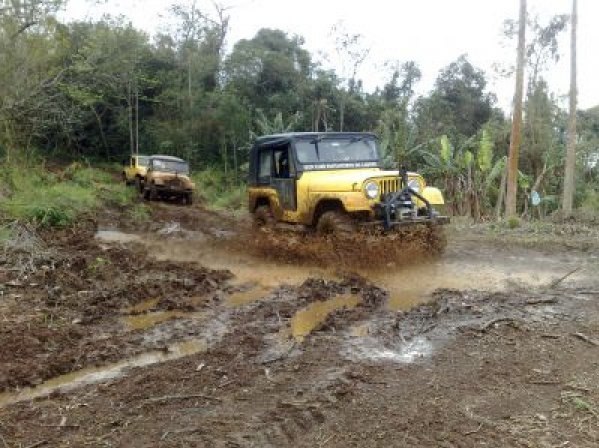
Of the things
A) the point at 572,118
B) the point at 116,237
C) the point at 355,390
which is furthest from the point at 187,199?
the point at 355,390

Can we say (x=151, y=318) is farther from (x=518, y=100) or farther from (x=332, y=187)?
(x=518, y=100)

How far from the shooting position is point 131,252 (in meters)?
9.52

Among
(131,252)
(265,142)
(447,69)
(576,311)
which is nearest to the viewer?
(576,311)

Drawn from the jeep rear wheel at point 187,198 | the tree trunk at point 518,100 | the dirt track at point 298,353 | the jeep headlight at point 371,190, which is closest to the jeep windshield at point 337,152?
the jeep headlight at point 371,190

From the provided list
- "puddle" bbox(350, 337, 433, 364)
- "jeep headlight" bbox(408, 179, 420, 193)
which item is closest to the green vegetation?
"jeep headlight" bbox(408, 179, 420, 193)

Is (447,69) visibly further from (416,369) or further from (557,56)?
(416,369)

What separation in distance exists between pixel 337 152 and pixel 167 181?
1063cm

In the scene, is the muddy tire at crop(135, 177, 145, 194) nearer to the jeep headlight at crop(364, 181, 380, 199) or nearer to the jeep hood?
the jeep hood

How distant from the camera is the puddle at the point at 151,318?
5492mm

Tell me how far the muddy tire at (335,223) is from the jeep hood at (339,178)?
1.18ft

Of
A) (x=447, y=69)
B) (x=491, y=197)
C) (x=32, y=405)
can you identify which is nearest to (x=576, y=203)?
(x=491, y=197)

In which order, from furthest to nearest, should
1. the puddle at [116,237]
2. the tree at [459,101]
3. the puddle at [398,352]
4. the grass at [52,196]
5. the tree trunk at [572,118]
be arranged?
the tree at [459,101] → the tree trunk at [572,118] → the grass at [52,196] → the puddle at [116,237] → the puddle at [398,352]

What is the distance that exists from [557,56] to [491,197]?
5.95 metres

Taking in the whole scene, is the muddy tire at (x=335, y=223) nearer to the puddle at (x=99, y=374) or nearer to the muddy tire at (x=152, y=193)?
the puddle at (x=99, y=374)
